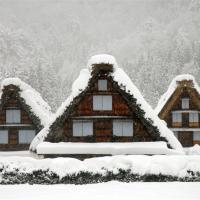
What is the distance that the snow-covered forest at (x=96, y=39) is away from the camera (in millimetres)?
81375

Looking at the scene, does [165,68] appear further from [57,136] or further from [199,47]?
[57,136]

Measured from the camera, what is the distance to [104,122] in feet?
87.2

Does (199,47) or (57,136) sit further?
(199,47)

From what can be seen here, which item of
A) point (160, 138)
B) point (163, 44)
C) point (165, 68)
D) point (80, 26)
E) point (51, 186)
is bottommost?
point (51, 186)

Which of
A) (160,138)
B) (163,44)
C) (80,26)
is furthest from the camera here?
(80,26)

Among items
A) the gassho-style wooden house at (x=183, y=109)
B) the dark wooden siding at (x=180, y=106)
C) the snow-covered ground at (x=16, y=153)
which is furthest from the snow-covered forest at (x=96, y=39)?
the snow-covered ground at (x=16, y=153)

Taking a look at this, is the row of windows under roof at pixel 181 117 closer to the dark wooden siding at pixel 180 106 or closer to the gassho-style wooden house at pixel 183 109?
the gassho-style wooden house at pixel 183 109

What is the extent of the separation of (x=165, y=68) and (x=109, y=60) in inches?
2330

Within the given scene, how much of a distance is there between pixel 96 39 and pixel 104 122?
12888 centimetres

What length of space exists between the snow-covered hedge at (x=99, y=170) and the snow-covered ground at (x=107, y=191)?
0.62 m

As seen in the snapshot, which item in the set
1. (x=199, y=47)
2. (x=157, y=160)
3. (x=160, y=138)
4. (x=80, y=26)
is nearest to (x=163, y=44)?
(x=199, y=47)

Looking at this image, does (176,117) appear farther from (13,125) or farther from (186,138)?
(13,125)

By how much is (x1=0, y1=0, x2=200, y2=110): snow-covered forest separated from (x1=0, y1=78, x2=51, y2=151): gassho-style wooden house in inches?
1331

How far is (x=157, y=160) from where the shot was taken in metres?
18.6
